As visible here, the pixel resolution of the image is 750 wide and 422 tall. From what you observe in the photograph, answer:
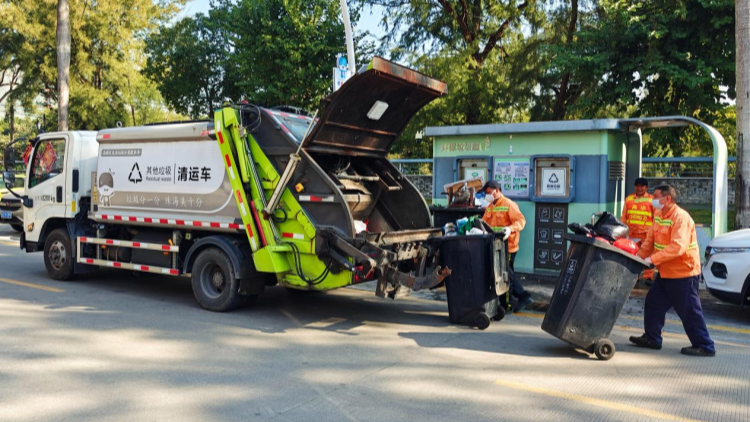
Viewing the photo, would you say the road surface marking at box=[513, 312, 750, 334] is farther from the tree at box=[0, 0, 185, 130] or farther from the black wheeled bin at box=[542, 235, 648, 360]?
the tree at box=[0, 0, 185, 130]

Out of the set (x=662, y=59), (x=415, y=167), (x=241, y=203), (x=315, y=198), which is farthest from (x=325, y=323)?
(x=415, y=167)

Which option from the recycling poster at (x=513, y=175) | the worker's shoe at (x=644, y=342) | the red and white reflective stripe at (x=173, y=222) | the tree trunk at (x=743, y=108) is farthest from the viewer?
the recycling poster at (x=513, y=175)

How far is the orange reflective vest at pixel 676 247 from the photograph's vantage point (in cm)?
573

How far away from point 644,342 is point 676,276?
2.42 feet

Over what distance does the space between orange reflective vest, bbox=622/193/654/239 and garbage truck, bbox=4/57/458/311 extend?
3.29 m

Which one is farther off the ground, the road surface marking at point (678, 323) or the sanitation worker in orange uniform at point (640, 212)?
the sanitation worker in orange uniform at point (640, 212)

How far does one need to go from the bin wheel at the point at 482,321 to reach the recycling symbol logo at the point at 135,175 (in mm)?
4697

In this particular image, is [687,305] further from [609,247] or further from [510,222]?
[510,222]

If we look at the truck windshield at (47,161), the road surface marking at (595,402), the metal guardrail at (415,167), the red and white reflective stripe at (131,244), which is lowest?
the road surface marking at (595,402)

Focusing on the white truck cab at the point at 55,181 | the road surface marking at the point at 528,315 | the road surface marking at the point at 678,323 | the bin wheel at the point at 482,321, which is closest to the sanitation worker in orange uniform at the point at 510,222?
the road surface marking at the point at 528,315

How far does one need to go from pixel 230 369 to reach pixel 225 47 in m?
19.8

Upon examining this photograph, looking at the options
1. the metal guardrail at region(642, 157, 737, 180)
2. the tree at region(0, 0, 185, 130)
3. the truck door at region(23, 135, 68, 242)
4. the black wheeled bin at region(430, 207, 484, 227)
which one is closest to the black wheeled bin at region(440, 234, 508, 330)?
the black wheeled bin at region(430, 207, 484, 227)

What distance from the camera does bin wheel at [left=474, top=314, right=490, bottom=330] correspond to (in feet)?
21.9

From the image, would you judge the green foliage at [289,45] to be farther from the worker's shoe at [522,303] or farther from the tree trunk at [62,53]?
the worker's shoe at [522,303]
